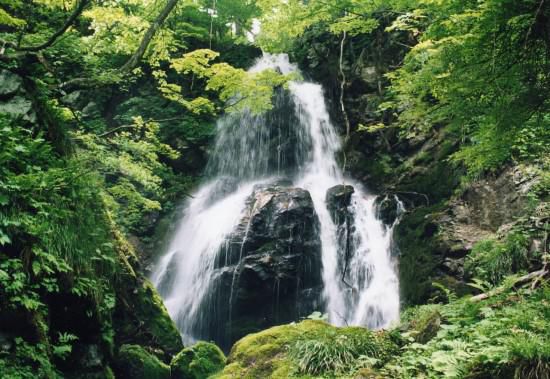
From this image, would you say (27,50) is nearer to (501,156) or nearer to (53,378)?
(53,378)

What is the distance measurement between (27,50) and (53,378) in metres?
4.23

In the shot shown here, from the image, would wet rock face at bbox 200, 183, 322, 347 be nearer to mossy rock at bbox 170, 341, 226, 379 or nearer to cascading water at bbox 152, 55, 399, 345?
cascading water at bbox 152, 55, 399, 345

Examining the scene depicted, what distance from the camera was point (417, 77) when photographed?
506 cm

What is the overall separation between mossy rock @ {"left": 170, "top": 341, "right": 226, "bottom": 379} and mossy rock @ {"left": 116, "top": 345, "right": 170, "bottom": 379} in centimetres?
32

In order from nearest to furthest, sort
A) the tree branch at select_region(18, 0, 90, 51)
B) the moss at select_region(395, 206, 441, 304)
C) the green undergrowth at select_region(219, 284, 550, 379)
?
the green undergrowth at select_region(219, 284, 550, 379), the tree branch at select_region(18, 0, 90, 51), the moss at select_region(395, 206, 441, 304)

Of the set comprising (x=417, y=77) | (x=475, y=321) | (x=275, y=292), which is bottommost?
(x=275, y=292)

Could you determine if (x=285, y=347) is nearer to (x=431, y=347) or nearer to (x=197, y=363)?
(x=431, y=347)

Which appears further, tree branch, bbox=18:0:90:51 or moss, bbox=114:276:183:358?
moss, bbox=114:276:183:358

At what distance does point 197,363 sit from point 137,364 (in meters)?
1.21

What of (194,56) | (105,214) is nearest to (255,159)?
(194,56)

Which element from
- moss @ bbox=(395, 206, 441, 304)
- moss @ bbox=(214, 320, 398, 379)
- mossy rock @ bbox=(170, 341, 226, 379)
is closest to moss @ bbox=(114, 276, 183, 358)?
mossy rock @ bbox=(170, 341, 226, 379)

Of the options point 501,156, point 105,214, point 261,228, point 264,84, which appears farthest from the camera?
point 261,228

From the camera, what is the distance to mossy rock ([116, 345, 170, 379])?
6547 millimetres

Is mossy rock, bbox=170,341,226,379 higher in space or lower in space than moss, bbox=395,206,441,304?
lower
